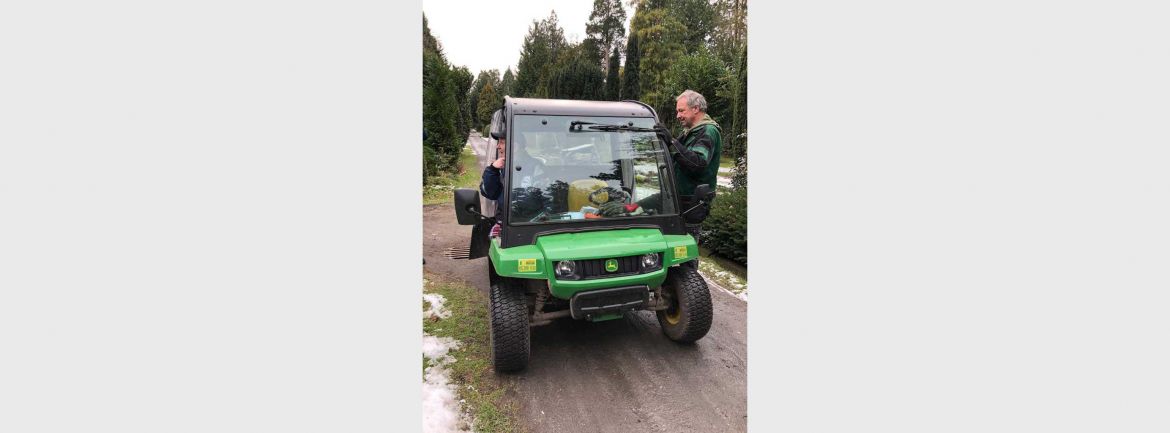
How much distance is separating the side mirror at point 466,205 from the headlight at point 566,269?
0.76 meters

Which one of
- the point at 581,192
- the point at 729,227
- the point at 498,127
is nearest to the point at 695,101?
the point at 581,192

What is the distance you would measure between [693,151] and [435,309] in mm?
2612

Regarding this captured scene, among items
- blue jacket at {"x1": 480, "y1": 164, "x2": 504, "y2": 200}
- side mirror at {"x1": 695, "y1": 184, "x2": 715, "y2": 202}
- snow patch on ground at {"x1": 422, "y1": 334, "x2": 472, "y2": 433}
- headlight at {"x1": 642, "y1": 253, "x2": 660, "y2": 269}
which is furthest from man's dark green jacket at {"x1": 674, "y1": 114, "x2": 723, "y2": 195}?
snow patch on ground at {"x1": 422, "y1": 334, "x2": 472, "y2": 433}

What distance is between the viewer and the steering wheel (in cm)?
326

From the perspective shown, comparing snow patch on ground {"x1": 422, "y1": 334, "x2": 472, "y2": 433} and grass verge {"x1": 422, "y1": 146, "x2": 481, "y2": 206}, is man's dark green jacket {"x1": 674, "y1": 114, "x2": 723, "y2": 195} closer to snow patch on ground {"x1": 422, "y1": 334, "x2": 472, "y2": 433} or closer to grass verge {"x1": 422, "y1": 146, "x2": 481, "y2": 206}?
snow patch on ground {"x1": 422, "y1": 334, "x2": 472, "y2": 433}

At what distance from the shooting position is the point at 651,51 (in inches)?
1085

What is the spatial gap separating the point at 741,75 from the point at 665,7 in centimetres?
2380

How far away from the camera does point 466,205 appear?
3105 mm

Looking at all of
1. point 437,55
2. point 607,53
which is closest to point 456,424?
point 437,55

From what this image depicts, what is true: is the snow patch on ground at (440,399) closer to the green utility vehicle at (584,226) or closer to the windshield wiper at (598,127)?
the green utility vehicle at (584,226)

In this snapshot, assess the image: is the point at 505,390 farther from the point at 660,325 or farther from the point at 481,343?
the point at 660,325

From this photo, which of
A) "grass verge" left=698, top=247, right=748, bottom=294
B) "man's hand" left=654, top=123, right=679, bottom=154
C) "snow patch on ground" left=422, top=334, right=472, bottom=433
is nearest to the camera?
"snow patch on ground" left=422, top=334, right=472, bottom=433

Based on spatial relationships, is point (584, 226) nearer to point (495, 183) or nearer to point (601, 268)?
point (601, 268)

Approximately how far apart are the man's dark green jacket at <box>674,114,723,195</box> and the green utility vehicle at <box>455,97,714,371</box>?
15 centimetres
